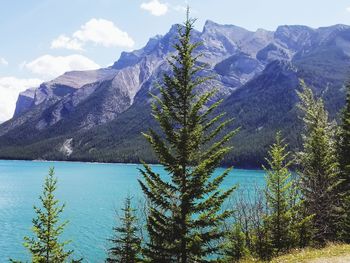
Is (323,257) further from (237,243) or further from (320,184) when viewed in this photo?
(237,243)

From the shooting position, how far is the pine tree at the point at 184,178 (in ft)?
72.7

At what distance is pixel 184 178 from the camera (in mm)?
22875

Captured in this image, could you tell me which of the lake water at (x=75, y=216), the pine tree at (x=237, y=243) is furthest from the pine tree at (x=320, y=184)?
the lake water at (x=75, y=216)

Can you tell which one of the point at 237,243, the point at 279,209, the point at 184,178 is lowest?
the point at 237,243

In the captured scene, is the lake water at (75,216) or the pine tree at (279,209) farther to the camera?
the lake water at (75,216)

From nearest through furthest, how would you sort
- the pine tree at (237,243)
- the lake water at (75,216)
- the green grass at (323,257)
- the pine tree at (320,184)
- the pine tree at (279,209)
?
the green grass at (323,257) → the pine tree at (279,209) → the pine tree at (320,184) → the pine tree at (237,243) → the lake water at (75,216)

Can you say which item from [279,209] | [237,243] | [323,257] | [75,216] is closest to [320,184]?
[279,209]

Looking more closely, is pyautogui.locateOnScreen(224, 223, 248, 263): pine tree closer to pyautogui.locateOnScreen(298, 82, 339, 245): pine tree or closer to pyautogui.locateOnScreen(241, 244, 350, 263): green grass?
pyautogui.locateOnScreen(298, 82, 339, 245): pine tree

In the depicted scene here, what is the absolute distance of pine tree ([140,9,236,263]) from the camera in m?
22.2

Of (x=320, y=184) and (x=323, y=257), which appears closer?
(x=323, y=257)

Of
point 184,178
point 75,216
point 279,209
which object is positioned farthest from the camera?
point 75,216

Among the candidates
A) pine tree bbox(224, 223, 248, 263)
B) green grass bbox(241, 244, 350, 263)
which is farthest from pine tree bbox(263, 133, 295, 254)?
green grass bbox(241, 244, 350, 263)

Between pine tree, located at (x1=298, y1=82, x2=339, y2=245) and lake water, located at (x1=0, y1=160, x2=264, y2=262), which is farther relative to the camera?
lake water, located at (x1=0, y1=160, x2=264, y2=262)

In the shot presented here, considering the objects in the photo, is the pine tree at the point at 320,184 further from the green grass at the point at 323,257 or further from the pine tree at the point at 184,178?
the pine tree at the point at 184,178
